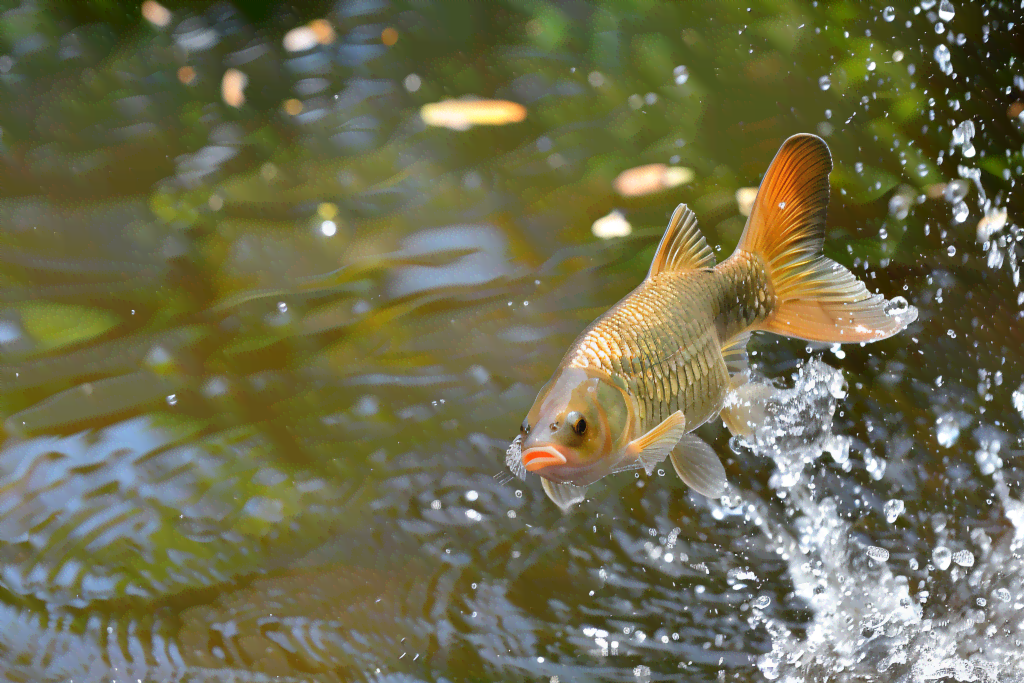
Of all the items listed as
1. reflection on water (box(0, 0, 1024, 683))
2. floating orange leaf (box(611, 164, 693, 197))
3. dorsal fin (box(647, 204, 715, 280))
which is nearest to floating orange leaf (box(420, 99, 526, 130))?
reflection on water (box(0, 0, 1024, 683))

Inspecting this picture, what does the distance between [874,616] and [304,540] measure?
0.69 m

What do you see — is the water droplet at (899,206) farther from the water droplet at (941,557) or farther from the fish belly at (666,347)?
the fish belly at (666,347)

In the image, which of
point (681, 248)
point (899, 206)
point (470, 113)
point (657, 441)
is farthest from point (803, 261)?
point (899, 206)

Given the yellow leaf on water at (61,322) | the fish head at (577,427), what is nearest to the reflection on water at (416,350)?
the yellow leaf on water at (61,322)

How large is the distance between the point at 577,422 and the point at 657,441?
53 mm

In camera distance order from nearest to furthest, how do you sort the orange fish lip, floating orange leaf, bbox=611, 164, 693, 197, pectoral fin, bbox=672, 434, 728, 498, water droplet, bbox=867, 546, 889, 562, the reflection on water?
the orange fish lip < pectoral fin, bbox=672, 434, 728, 498 < the reflection on water < floating orange leaf, bbox=611, 164, 693, 197 < water droplet, bbox=867, 546, 889, 562

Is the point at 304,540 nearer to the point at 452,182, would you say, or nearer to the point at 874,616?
the point at 452,182

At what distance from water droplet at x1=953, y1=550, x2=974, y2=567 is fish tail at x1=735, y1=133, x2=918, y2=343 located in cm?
57

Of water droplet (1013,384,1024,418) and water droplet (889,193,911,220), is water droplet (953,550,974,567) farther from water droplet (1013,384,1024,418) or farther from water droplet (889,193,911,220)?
water droplet (889,193,911,220)

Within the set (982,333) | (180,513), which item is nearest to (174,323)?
(180,513)

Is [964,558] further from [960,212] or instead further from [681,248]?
[681,248]

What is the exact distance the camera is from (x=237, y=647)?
852 mm

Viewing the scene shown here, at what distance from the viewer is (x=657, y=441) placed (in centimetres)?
47

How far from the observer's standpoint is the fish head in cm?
45
